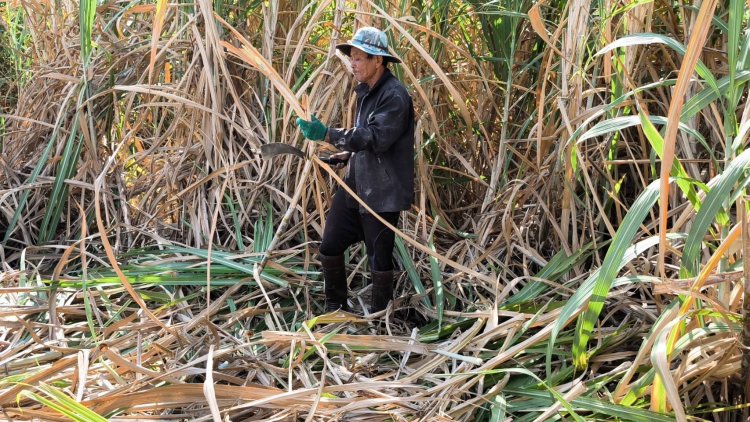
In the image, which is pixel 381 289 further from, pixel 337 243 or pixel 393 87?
pixel 393 87

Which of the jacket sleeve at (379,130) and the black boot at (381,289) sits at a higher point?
the jacket sleeve at (379,130)

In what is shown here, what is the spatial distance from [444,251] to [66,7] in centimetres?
230

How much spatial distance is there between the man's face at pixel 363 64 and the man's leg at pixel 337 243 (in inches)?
16.9

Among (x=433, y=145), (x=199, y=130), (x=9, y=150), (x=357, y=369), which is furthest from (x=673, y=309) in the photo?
(x=9, y=150)

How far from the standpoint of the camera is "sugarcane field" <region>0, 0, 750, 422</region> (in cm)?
188

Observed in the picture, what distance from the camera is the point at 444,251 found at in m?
3.17

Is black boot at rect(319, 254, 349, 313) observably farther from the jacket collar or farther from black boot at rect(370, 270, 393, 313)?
the jacket collar

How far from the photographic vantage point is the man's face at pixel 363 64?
8.65 ft

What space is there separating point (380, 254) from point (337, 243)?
6.8 inches

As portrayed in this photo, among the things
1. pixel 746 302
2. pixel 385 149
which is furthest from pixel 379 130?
pixel 746 302

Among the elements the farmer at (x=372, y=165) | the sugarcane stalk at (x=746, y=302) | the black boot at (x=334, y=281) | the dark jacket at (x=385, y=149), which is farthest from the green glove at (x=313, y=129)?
the sugarcane stalk at (x=746, y=302)

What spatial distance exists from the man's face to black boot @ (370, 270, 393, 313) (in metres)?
0.68

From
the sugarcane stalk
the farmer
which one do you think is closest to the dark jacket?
the farmer

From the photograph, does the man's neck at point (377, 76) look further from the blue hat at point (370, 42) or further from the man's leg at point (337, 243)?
the man's leg at point (337, 243)
